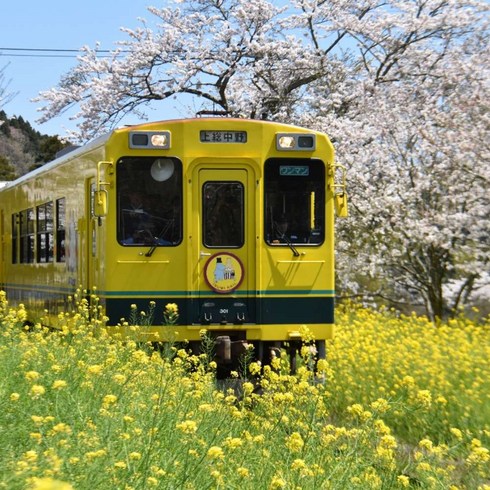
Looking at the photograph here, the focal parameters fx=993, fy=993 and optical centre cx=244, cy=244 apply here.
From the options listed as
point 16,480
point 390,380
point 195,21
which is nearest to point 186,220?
point 390,380

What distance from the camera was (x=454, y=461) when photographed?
695 cm

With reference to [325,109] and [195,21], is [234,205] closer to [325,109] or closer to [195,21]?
[325,109]

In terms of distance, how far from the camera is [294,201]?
9188 millimetres

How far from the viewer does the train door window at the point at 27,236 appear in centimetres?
1325

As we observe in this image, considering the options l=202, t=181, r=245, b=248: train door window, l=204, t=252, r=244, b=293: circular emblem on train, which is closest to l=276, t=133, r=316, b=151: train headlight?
l=202, t=181, r=245, b=248: train door window

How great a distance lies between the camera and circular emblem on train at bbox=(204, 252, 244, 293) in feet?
29.6

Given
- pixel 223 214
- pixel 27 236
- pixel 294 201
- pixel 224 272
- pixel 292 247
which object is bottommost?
pixel 224 272

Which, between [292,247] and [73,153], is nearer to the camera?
[292,247]

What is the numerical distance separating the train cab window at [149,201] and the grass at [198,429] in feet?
3.17

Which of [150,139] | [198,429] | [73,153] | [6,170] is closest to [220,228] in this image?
[150,139]

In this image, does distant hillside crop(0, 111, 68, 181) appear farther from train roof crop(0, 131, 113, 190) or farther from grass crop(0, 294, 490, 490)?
grass crop(0, 294, 490, 490)

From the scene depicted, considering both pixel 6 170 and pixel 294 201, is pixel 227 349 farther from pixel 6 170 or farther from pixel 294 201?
pixel 6 170

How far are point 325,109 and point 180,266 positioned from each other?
31.8 feet

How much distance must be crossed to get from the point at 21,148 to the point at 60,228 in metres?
50.8
